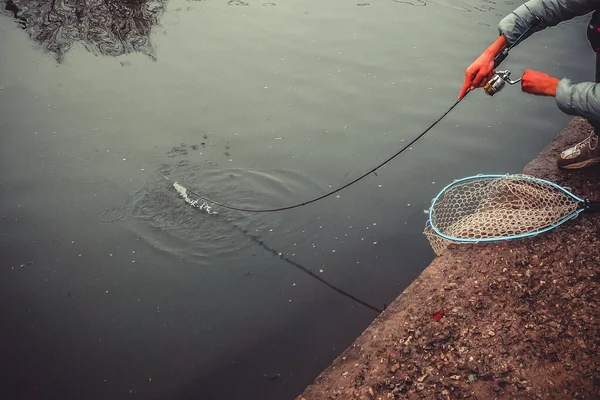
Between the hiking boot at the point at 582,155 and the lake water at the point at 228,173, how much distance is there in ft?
2.28

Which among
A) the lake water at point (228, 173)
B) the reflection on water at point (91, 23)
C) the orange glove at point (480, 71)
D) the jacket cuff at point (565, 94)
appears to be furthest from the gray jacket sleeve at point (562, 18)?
the reflection on water at point (91, 23)

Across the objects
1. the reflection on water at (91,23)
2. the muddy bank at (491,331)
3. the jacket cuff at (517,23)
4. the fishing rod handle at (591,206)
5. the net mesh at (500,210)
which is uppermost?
the jacket cuff at (517,23)

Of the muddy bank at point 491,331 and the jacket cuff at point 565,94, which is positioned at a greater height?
the jacket cuff at point 565,94

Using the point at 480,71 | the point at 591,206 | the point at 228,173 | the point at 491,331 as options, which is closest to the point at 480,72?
the point at 480,71

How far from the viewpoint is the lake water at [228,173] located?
3648 mm

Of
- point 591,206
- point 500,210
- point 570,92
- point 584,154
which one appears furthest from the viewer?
point 584,154

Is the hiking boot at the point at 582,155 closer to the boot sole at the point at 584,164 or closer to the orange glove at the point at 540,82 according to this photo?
the boot sole at the point at 584,164

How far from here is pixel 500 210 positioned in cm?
382

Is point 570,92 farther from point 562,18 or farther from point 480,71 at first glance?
point 562,18

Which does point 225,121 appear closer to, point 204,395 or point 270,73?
point 270,73

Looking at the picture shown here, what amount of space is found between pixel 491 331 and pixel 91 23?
8.17 metres

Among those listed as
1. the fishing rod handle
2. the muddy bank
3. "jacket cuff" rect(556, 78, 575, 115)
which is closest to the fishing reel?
"jacket cuff" rect(556, 78, 575, 115)

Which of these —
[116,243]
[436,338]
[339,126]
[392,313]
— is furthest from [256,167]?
[436,338]

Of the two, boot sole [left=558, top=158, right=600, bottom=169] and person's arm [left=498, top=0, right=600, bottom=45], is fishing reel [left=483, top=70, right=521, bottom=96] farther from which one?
boot sole [left=558, top=158, right=600, bottom=169]
